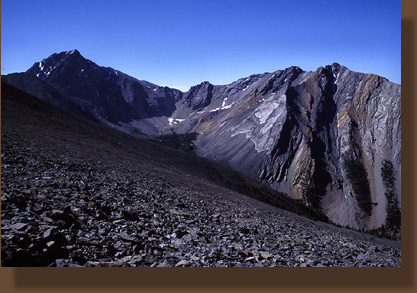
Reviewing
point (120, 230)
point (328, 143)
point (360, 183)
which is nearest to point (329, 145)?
point (328, 143)

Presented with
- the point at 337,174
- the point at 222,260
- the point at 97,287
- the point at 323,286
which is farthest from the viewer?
the point at 337,174

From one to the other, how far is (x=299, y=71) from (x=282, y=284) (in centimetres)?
20988

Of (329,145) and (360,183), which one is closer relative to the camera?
(360,183)

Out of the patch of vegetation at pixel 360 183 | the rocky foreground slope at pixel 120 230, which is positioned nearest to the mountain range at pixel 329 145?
the patch of vegetation at pixel 360 183

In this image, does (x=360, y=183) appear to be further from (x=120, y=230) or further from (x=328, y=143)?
(x=120, y=230)

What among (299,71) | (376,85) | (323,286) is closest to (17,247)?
(323,286)

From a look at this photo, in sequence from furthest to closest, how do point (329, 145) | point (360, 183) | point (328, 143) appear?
1. point (328, 143)
2. point (329, 145)
3. point (360, 183)

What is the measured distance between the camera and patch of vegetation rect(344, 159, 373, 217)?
76000 millimetres

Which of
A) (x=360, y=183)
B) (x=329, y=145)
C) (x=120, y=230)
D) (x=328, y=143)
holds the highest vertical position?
(x=328, y=143)

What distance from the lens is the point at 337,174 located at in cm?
9369

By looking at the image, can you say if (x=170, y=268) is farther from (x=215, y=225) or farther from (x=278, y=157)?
(x=278, y=157)

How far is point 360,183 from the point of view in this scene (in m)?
84.9

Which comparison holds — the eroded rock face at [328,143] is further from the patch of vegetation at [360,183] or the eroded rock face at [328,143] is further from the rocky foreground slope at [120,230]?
the rocky foreground slope at [120,230]

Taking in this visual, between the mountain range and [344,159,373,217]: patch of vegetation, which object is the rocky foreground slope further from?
[344,159,373,217]: patch of vegetation
